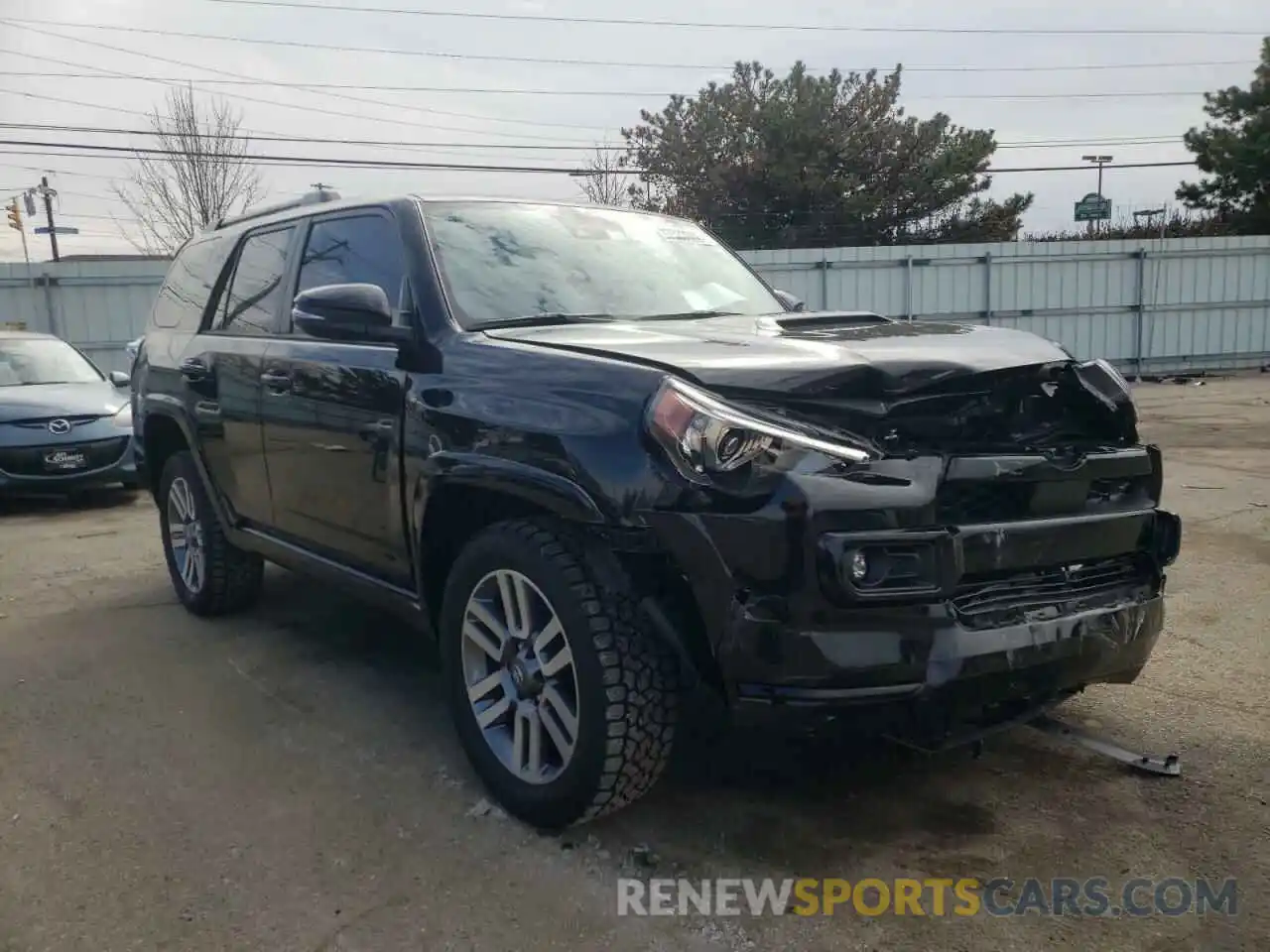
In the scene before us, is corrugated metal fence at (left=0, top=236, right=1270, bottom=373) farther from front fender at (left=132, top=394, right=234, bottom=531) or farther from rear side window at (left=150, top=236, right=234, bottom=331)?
front fender at (left=132, top=394, right=234, bottom=531)

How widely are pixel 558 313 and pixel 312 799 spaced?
5.57ft

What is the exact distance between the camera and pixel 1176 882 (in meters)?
2.63

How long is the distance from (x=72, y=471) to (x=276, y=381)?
5.56 metres

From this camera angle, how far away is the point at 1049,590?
107 inches

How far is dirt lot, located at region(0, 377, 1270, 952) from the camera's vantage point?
252 centimetres

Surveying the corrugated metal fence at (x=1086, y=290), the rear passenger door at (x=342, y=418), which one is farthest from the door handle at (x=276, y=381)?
the corrugated metal fence at (x=1086, y=290)

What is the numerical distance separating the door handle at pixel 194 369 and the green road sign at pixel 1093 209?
3879 centimetres

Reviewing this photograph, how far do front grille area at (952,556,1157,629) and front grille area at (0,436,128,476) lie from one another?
26.6 feet

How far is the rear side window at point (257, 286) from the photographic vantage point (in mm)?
4387

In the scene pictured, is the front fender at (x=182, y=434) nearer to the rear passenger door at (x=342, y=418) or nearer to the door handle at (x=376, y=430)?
the rear passenger door at (x=342, y=418)

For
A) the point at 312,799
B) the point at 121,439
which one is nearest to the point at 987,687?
the point at 312,799

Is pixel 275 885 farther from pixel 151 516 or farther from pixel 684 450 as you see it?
pixel 151 516

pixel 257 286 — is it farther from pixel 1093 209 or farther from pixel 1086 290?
pixel 1093 209

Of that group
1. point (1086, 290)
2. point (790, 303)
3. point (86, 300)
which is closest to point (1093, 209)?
point (1086, 290)
